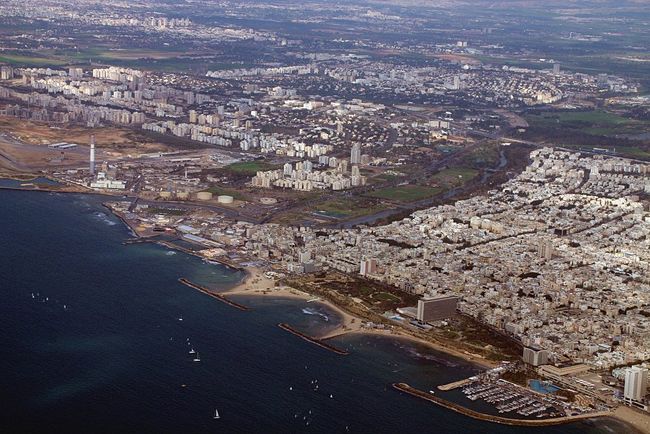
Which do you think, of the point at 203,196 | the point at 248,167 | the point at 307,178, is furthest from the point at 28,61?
the point at 203,196

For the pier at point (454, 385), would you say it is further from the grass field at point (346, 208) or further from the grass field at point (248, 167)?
the grass field at point (248, 167)

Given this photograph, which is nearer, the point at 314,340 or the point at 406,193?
the point at 314,340

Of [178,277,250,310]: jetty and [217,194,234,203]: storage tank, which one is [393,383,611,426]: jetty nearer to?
[178,277,250,310]: jetty

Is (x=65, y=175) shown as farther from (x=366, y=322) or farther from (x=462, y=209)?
(x=366, y=322)

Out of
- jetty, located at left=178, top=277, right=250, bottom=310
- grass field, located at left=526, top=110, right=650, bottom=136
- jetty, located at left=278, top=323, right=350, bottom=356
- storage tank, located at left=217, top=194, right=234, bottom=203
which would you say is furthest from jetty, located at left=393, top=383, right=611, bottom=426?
grass field, located at left=526, top=110, right=650, bottom=136

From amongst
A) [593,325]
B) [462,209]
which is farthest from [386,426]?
[462,209]

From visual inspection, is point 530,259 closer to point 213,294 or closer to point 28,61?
point 213,294
